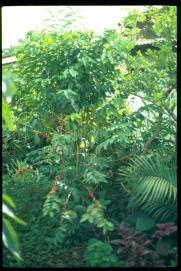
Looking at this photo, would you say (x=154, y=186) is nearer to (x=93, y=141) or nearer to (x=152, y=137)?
(x=152, y=137)

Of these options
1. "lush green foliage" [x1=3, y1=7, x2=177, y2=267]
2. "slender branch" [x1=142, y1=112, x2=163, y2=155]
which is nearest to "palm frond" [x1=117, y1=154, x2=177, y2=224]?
"lush green foliage" [x1=3, y1=7, x2=177, y2=267]

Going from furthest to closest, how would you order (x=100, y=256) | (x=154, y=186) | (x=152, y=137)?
(x=152, y=137)
(x=154, y=186)
(x=100, y=256)

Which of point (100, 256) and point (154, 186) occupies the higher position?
point (154, 186)

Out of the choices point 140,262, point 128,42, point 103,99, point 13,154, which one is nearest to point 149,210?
point 140,262

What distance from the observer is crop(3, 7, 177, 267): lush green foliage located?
3.98 meters

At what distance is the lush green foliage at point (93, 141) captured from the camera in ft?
13.1

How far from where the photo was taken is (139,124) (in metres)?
4.95

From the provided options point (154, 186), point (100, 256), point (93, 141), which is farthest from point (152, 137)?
point (100, 256)

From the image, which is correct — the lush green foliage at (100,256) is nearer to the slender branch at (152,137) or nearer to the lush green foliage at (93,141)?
the lush green foliage at (93,141)

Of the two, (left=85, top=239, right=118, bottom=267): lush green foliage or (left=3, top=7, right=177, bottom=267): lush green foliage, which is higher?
(left=3, top=7, right=177, bottom=267): lush green foliage

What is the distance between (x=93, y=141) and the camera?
4832 millimetres

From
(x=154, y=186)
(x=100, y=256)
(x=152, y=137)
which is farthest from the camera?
(x=152, y=137)

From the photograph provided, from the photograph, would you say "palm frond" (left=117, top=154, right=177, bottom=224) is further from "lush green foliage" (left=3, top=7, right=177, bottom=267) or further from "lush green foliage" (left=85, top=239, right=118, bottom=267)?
"lush green foliage" (left=85, top=239, right=118, bottom=267)

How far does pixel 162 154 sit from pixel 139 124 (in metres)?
0.56
